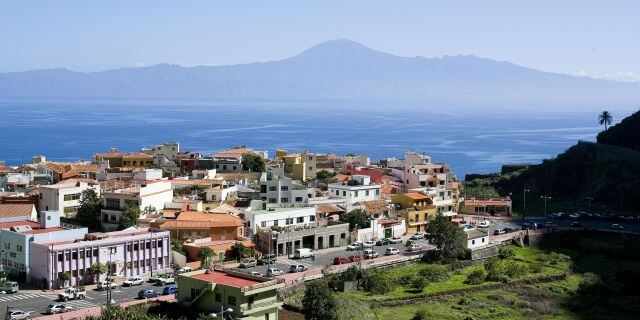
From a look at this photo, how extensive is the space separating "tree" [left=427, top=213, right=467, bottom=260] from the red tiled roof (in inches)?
698

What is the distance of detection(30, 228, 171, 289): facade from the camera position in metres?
34.6

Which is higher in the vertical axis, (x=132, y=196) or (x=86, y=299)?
(x=132, y=196)

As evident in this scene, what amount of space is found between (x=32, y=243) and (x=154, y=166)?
3025 centimetres

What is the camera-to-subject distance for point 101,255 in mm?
36156

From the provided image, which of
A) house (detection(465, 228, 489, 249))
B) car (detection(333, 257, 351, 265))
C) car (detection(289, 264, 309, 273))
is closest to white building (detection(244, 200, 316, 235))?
car (detection(333, 257, 351, 265))

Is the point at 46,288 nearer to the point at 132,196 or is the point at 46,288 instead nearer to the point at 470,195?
the point at 132,196

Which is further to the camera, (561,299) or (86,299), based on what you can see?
(561,299)

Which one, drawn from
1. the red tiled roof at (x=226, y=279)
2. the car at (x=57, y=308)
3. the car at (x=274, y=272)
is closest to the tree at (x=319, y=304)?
the red tiled roof at (x=226, y=279)

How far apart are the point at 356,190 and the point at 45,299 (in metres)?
24.0

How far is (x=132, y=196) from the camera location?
44938 mm

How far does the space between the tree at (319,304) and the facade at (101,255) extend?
30.7 feet

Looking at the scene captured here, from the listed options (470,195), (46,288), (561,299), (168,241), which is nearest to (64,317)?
(46,288)

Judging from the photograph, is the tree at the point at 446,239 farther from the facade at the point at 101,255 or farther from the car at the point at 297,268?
the facade at the point at 101,255

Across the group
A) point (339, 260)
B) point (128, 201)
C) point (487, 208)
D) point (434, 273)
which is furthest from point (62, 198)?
point (487, 208)
